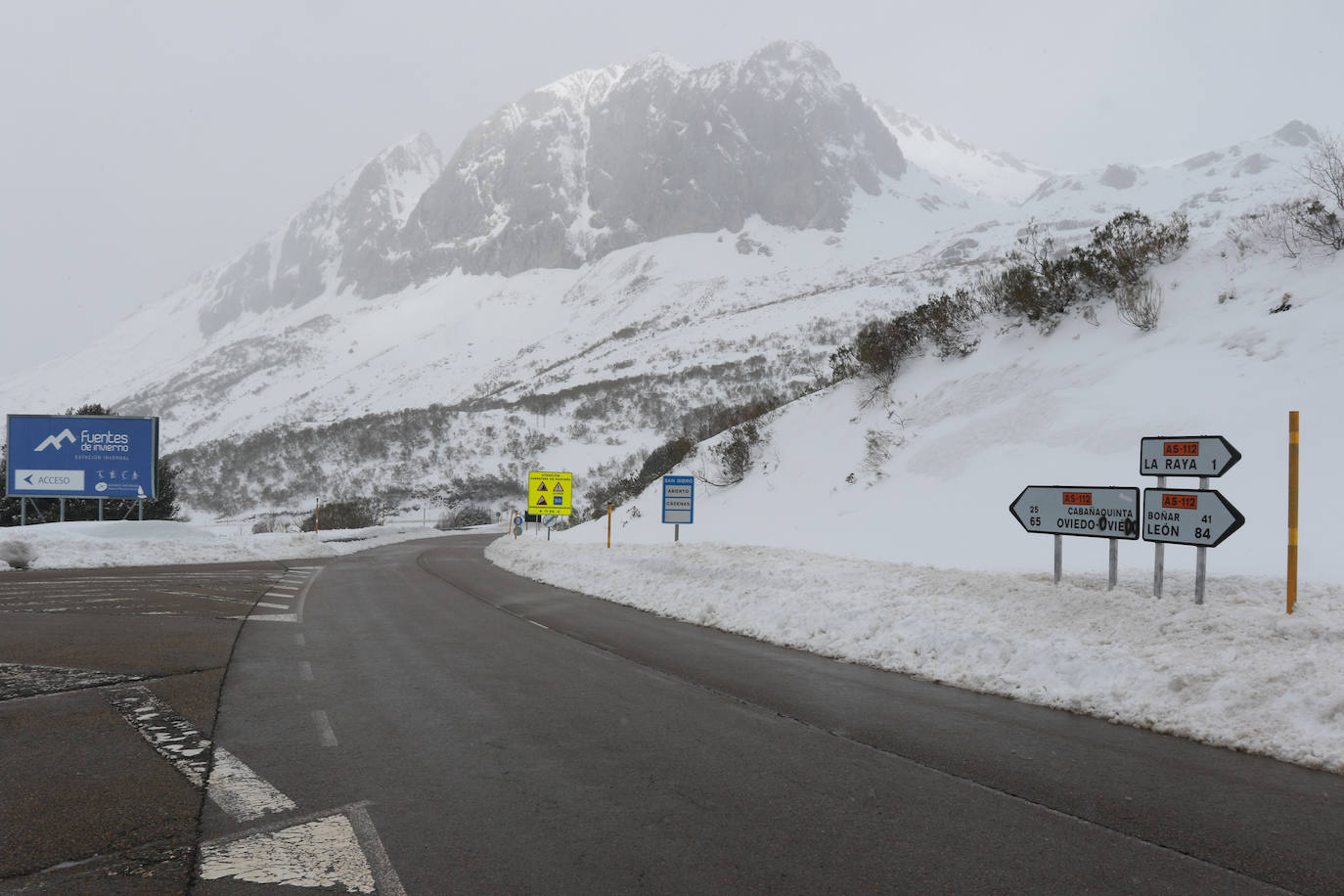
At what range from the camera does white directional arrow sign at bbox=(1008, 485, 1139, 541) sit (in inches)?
348

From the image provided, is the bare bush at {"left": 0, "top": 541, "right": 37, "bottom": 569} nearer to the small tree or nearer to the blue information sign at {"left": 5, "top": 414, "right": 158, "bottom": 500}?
the blue information sign at {"left": 5, "top": 414, "right": 158, "bottom": 500}

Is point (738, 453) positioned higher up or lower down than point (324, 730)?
higher up

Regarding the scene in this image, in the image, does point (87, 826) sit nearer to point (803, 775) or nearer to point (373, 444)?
point (803, 775)

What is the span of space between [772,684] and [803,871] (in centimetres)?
414

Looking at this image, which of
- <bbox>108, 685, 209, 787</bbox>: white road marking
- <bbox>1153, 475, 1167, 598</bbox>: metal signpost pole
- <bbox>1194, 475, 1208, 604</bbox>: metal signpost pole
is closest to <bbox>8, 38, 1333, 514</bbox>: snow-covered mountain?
<bbox>1153, 475, 1167, 598</bbox>: metal signpost pole

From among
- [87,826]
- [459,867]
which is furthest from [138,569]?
[459,867]

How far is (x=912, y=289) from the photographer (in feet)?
311

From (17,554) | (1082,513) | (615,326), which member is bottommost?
(17,554)

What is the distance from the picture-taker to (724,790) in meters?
4.78

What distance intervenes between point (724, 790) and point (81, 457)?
32099mm

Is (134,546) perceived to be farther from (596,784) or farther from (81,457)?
(596,784)

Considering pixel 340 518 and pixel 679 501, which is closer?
pixel 679 501

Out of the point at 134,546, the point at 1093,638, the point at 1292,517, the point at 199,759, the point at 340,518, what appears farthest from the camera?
the point at 340,518

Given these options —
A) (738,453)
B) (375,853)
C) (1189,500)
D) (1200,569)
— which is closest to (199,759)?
(375,853)
